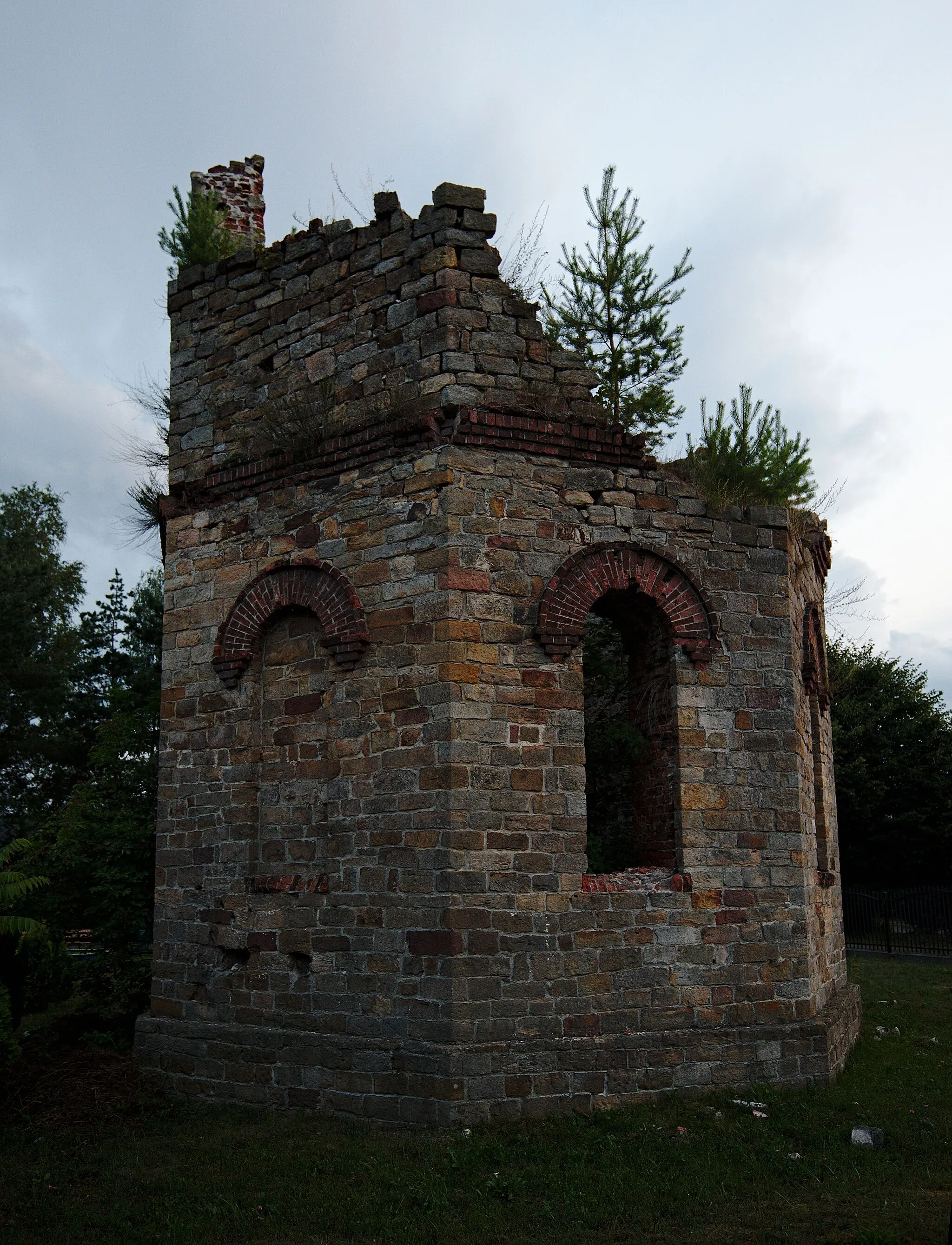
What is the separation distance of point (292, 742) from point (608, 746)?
275cm

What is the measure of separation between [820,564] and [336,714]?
20.9ft

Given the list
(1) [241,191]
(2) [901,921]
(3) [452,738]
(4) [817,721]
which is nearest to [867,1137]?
(3) [452,738]

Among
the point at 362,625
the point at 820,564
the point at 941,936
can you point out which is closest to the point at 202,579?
the point at 362,625

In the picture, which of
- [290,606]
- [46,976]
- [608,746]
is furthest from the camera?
[46,976]

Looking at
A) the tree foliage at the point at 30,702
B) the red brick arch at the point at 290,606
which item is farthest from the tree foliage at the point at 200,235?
the tree foliage at the point at 30,702

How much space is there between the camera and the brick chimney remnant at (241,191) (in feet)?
36.2

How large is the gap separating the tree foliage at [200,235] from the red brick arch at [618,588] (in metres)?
5.00

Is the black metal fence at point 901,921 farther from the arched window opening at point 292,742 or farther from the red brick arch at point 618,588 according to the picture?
the arched window opening at point 292,742

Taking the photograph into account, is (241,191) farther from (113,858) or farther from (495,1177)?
(495,1177)

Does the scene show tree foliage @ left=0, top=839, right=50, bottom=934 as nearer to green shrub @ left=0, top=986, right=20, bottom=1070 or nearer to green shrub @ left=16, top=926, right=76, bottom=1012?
green shrub @ left=0, top=986, right=20, bottom=1070

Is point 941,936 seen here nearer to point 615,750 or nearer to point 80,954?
point 615,750

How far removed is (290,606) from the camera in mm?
8945

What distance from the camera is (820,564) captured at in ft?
39.4

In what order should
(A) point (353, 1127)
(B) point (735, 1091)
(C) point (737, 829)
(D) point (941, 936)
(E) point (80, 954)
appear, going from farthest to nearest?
(D) point (941, 936)
(E) point (80, 954)
(C) point (737, 829)
(B) point (735, 1091)
(A) point (353, 1127)
